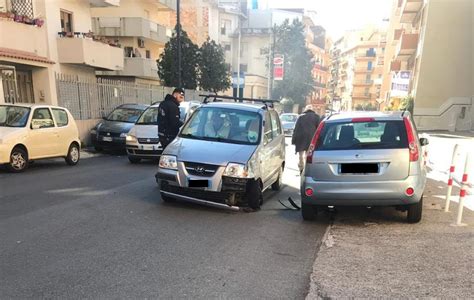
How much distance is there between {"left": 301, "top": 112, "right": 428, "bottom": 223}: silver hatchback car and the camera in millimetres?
5566

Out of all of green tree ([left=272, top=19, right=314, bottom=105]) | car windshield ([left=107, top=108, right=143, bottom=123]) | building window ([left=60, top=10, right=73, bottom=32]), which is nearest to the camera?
car windshield ([left=107, top=108, right=143, bottom=123])

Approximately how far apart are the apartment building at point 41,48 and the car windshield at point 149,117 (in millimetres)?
5447

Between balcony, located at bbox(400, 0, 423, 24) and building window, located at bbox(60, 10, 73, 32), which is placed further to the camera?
balcony, located at bbox(400, 0, 423, 24)

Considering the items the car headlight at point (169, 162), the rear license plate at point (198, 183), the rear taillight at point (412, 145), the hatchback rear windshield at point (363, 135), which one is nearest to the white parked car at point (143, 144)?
the car headlight at point (169, 162)

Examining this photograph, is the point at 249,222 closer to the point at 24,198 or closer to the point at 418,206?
the point at 418,206

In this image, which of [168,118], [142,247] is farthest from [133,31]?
[142,247]

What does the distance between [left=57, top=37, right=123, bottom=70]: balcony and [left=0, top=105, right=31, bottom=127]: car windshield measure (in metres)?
8.77

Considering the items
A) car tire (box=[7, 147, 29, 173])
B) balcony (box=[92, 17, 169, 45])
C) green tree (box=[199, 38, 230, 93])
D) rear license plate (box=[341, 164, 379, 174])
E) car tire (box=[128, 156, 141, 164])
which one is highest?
balcony (box=[92, 17, 169, 45])

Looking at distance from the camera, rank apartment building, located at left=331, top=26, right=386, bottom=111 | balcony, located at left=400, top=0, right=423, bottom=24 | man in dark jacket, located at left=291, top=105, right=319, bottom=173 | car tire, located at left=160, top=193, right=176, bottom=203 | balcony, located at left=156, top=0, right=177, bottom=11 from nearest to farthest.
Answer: car tire, located at left=160, top=193, right=176, bottom=203
man in dark jacket, located at left=291, top=105, right=319, bottom=173
balcony, located at left=156, top=0, right=177, bottom=11
balcony, located at left=400, top=0, right=423, bottom=24
apartment building, located at left=331, top=26, right=386, bottom=111

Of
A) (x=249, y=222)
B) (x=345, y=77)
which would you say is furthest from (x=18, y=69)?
(x=345, y=77)

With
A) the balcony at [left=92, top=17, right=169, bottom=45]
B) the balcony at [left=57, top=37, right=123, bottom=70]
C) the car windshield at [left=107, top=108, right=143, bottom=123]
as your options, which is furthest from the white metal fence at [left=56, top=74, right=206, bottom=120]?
the balcony at [left=92, top=17, right=169, bottom=45]

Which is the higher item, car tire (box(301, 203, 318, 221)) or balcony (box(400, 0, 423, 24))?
balcony (box(400, 0, 423, 24))

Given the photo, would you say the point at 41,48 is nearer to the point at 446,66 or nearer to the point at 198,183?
the point at 198,183

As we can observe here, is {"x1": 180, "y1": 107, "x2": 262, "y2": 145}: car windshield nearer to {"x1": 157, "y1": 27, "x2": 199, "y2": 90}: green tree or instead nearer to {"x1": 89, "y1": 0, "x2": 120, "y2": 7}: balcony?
{"x1": 89, "y1": 0, "x2": 120, "y2": 7}: balcony
